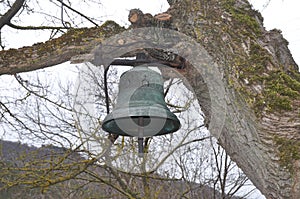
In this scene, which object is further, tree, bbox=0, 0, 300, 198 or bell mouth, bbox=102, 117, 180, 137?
bell mouth, bbox=102, 117, 180, 137

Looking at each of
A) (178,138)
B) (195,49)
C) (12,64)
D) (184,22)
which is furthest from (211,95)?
(178,138)

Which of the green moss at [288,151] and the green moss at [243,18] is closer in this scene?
the green moss at [288,151]

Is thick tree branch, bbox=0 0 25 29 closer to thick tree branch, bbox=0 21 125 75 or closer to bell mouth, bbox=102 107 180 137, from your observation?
thick tree branch, bbox=0 21 125 75

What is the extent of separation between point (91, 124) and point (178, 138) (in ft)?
3.38

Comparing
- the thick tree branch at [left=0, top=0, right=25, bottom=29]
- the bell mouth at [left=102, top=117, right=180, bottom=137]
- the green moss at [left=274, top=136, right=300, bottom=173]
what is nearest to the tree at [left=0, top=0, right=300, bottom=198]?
the green moss at [left=274, top=136, right=300, bottom=173]

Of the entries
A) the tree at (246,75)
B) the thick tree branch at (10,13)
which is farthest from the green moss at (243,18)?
the thick tree branch at (10,13)

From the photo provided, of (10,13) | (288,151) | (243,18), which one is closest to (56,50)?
(243,18)

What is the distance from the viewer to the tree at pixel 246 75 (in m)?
1.10

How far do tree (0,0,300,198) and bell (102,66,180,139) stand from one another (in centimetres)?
16

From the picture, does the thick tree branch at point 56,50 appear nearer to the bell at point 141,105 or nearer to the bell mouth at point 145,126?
the bell at point 141,105

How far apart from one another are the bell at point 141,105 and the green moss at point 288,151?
61 cm

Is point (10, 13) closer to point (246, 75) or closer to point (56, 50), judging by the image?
point (56, 50)

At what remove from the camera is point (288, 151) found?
107 cm

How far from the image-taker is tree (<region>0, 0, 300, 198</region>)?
110cm
